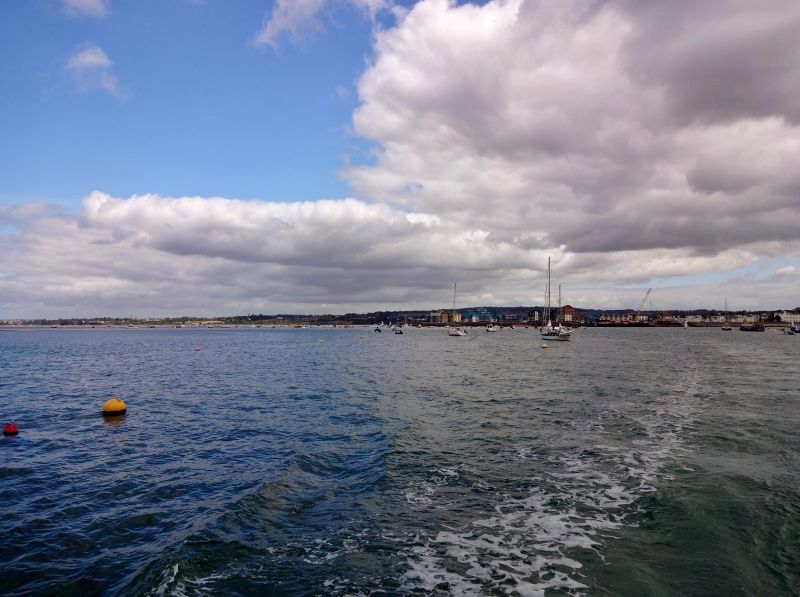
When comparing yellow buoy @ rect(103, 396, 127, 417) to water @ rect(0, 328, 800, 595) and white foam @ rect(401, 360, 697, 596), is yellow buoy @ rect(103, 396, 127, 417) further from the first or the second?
white foam @ rect(401, 360, 697, 596)

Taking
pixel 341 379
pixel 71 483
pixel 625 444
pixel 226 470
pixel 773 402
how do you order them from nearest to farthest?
pixel 71 483 < pixel 226 470 < pixel 625 444 < pixel 773 402 < pixel 341 379

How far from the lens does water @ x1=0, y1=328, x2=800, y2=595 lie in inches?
492

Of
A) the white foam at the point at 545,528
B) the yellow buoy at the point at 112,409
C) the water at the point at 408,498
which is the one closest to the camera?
the white foam at the point at 545,528

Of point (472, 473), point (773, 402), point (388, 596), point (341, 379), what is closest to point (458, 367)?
point (341, 379)

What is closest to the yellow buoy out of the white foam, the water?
the water

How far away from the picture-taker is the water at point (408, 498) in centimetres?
1248

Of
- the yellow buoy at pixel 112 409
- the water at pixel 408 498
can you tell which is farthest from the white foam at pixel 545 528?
the yellow buoy at pixel 112 409

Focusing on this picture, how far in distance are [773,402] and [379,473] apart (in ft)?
113

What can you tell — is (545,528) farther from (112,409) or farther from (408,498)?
(112,409)

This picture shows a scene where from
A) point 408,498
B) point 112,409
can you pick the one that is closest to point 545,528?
point 408,498

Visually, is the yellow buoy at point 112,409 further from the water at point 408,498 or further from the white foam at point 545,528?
the white foam at point 545,528

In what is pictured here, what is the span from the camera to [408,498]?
58.9 ft

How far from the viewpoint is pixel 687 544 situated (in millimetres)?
13742

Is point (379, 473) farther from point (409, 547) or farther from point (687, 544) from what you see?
point (687, 544)
